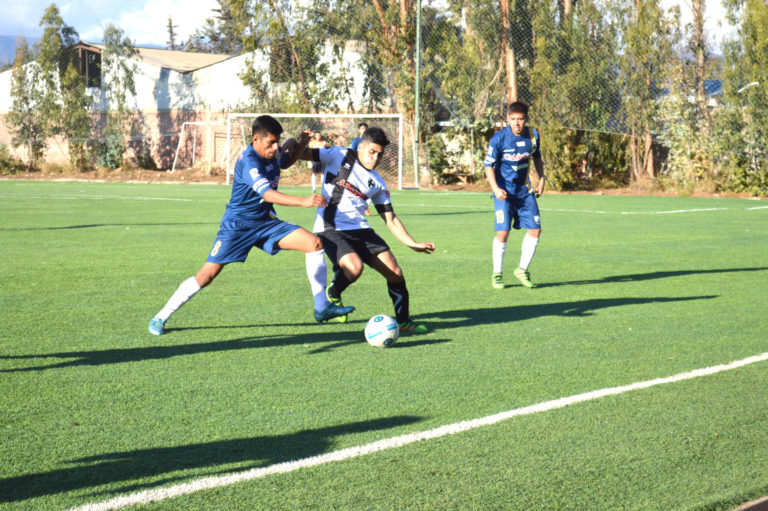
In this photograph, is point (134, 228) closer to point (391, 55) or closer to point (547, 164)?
point (547, 164)

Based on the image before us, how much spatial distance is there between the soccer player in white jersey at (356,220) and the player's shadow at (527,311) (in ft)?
1.86

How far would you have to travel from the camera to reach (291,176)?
34.8 metres

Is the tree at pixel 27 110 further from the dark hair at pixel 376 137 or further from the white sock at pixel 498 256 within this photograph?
the dark hair at pixel 376 137

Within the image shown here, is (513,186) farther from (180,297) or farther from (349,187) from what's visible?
(180,297)

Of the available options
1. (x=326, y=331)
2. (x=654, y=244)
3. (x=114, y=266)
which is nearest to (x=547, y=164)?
Answer: (x=654, y=244)

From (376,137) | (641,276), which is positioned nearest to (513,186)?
(641,276)

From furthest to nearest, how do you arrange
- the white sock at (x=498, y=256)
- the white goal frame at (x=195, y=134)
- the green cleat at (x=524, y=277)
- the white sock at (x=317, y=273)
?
the white goal frame at (x=195, y=134) → the white sock at (x=498, y=256) → the green cleat at (x=524, y=277) → the white sock at (x=317, y=273)

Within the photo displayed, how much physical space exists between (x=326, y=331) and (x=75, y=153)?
39.8 metres

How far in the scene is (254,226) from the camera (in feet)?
21.7

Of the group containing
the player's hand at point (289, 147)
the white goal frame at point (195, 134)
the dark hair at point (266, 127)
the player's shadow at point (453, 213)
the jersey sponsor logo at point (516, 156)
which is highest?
the white goal frame at point (195, 134)

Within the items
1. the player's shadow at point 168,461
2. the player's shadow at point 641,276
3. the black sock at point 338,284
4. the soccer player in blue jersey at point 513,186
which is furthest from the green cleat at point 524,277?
the player's shadow at point 168,461

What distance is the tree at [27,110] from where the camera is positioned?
43281 mm

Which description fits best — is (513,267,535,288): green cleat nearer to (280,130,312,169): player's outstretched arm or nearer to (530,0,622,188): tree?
(280,130,312,169): player's outstretched arm

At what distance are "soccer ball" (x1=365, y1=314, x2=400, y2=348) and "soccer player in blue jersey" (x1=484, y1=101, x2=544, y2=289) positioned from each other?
342 centimetres
